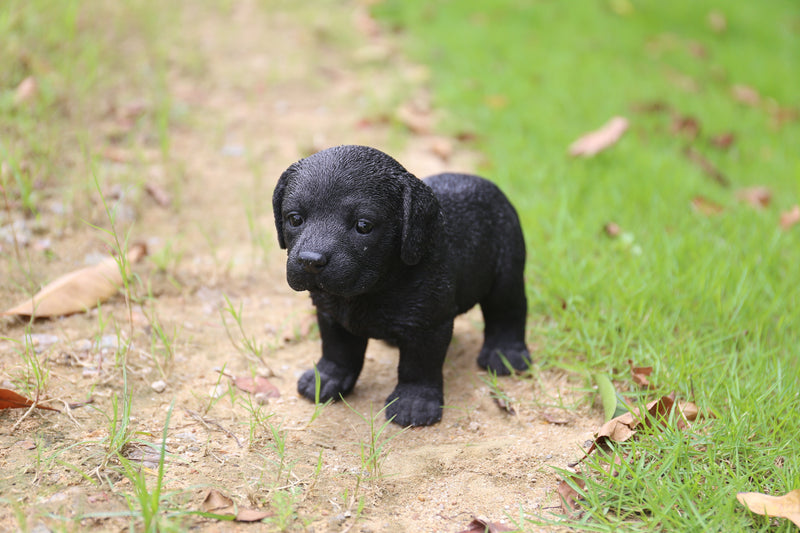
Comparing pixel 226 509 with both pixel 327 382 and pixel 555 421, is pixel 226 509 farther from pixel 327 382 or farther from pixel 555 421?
pixel 555 421

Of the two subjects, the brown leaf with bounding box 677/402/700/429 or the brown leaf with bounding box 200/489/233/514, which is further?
the brown leaf with bounding box 677/402/700/429

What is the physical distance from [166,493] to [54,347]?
1154 mm

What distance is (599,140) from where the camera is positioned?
558 cm

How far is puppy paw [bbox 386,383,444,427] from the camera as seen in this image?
293 cm

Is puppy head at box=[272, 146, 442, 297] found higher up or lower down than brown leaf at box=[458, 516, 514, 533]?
higher up

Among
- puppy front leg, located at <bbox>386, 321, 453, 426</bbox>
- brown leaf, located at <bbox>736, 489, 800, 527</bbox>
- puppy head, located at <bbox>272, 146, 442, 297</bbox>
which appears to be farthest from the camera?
puppy front leg, located at <bbox>386, 321, 453, 426</bbox>

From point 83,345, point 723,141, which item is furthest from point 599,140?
point 83,345

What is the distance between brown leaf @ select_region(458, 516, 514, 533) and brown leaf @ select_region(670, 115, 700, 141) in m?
4.87

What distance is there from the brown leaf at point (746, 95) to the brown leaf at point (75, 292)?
6.33m

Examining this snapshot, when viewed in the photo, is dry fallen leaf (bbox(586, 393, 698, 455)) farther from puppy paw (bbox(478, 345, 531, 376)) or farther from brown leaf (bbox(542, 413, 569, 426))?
puppy paw (bbox(478, 345, 531, 376))

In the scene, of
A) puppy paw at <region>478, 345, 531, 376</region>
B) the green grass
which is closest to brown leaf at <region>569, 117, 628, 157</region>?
the green grass

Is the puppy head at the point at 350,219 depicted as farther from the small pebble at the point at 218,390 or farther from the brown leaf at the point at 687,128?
the brown leaf at the point at 687,128

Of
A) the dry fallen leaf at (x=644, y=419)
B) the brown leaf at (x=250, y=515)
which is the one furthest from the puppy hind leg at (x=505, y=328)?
the brown leaf at (x=250, y=515)

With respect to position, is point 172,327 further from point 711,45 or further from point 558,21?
point 711,45
